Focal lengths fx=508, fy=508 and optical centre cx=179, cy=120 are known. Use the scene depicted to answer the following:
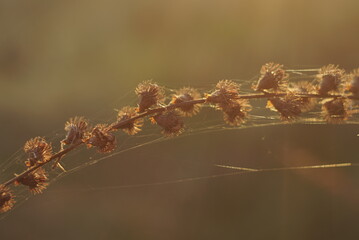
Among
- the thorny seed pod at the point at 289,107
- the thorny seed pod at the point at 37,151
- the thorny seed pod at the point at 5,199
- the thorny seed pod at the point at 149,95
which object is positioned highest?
the thorny seed pod at the point at 289,107

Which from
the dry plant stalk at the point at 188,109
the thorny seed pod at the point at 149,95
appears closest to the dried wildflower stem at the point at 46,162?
the dry plant stalk at the point at 188,109

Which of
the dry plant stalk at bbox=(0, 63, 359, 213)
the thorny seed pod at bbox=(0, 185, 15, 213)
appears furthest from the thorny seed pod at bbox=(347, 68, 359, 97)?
the thorny seed pod at bbox=(0, 185, 15, 213)

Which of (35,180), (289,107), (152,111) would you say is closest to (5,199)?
(35,180)

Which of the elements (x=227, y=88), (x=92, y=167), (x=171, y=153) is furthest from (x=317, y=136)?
(x=227, y=88)

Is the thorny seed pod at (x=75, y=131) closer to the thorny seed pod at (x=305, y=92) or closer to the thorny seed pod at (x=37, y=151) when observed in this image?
the thorny seed pod at (x=37, y=151)

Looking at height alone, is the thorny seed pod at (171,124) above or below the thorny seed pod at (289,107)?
below

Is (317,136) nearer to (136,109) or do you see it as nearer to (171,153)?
(171,153)

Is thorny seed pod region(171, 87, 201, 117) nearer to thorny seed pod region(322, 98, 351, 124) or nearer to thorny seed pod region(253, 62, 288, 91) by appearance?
thorny seed pod region(253, 62, 288, 91)
